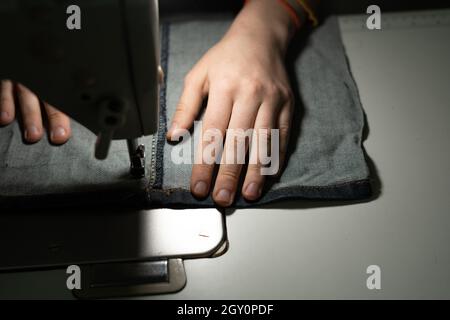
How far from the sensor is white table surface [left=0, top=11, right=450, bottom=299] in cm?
69

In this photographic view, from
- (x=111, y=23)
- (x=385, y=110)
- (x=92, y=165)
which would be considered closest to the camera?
(x=111, y=23)

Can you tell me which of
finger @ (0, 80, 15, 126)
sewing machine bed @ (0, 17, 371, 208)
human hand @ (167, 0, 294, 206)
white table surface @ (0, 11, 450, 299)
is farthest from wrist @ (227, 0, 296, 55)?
finger @ (0, 80, 15, 126)

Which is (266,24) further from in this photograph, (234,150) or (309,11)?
(234,150)

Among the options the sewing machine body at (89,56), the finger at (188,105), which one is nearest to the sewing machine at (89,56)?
the sewing machine body at (89,56)

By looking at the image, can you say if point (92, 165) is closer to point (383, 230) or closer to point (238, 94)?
point (238, 94)

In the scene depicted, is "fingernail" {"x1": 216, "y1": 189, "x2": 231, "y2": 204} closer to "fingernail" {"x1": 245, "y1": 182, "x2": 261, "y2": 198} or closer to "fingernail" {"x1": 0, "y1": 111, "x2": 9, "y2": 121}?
"fingernail" {"x1": 245, "y1": 182, "x2": 261, "y2": 198}

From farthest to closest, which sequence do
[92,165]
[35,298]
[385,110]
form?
[385,110]
[92,165]
[35,298]

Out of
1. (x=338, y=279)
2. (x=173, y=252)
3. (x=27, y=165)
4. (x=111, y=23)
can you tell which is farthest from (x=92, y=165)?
(x=338, y=279)

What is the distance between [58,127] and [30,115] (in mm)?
66

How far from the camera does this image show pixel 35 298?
69 cm

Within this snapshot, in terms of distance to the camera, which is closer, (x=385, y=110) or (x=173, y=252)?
(x=173, y=252)

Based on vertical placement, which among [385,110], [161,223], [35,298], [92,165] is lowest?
[35,298]

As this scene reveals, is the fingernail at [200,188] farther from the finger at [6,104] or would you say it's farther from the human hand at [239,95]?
the finger at [6,104]

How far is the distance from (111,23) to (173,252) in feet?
1.20
